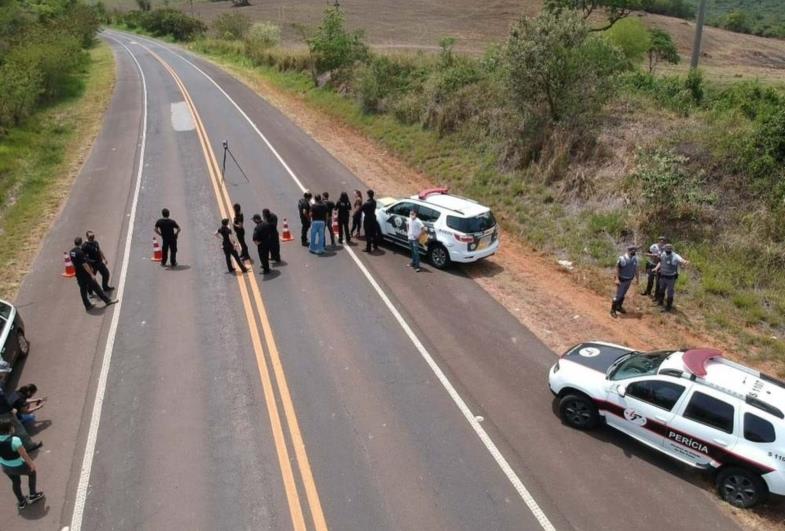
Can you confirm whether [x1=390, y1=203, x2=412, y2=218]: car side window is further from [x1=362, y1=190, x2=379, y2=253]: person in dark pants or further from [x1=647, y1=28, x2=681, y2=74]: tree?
[x1=647, y1=28, x2=681, y2=74]: tree

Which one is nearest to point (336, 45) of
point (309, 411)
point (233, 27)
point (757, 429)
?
point (309, 411)

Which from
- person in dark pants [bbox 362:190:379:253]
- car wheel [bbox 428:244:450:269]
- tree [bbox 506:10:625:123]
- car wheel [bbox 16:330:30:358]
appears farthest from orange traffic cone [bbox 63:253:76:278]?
tree [bbox 506:10:625:123]

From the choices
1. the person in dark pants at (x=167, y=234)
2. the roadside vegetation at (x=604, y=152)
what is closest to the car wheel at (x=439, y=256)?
the roadside vegetation at (x=604, y=152)

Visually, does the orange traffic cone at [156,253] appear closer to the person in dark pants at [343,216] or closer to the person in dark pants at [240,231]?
the person in dark pants at [240,231]

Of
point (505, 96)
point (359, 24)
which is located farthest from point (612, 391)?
point (359, 24)

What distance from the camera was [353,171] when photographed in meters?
22.6

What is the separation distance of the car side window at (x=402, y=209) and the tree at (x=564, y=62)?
7.32m

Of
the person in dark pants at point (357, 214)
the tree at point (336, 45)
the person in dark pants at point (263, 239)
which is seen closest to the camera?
the person in dark pants at point (263, 239)

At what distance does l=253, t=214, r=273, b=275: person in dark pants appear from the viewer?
13977 millimetres

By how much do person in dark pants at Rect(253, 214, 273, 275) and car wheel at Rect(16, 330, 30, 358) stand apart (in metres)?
5.13

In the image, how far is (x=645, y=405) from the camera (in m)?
8.51

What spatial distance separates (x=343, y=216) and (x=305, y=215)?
1.09 m

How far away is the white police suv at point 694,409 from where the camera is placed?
764 centimetres

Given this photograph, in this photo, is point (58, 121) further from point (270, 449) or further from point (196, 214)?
point (270, 449)
